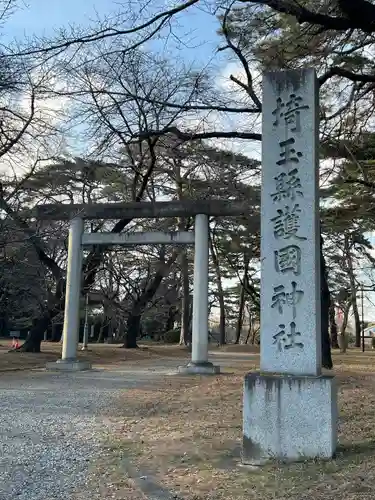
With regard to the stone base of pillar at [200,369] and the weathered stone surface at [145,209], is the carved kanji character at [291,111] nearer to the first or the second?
the weathered stone surface at [145,209]

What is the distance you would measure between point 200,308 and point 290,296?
9278mm

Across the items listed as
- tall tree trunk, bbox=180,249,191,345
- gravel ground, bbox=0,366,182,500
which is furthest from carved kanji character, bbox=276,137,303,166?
tall tree trunk, bbox=180,249,191,345

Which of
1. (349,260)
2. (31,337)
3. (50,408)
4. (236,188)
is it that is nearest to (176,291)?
(349,260)

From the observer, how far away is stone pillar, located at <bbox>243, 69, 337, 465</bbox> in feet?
16.9

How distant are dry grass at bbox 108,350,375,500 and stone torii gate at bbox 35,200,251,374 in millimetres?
4415

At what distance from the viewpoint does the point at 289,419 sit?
5184mm

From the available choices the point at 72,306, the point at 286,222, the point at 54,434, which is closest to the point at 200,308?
the point at 72,306

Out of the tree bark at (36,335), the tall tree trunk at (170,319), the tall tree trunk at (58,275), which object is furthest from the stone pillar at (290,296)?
the tall tree trunk at (170,319)

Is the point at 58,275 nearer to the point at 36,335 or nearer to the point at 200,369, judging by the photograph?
the point at 36,335

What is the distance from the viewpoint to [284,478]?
15.3 feet

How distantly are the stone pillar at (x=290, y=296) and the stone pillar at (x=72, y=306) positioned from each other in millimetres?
10816

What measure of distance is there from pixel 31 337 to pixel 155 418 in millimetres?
13788

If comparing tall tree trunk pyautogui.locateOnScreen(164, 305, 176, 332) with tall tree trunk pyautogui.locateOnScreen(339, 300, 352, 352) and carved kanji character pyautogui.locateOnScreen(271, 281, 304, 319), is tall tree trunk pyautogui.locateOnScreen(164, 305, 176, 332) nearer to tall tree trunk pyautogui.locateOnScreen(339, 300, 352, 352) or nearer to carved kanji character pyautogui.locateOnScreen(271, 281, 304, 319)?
tall tree trunk pyautogui.locateOnScreen(339, 300, 352, 352)

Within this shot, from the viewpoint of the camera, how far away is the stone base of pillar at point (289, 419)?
5090mm
